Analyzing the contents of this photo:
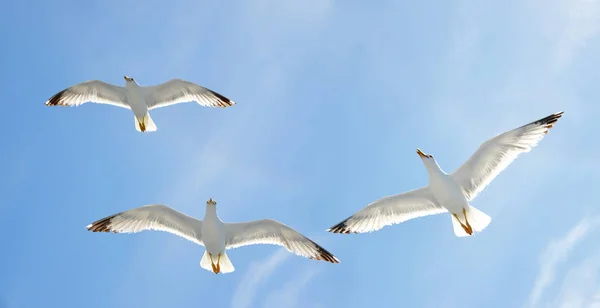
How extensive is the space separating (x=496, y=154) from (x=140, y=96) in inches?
342

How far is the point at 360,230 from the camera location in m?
13.8

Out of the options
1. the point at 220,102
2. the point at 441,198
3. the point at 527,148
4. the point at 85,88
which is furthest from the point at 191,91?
the point at 527,148

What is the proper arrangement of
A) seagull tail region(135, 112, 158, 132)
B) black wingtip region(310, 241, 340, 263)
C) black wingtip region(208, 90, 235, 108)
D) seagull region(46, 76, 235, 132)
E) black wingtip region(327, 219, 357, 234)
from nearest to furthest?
1. black wingtip region(310, 241, 340, 263)
2. black wingtip region(327, 219, 357, 234)
3. black wingtip region(208, 90, 235, 108)
4. seagull region(46, 76, 235, 132)
5. seagull tail region(135, 112, 158, 132)

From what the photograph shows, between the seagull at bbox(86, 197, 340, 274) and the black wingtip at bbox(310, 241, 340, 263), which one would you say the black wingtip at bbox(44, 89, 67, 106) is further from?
the black wingtip at bbox(310, 241, 340, 263)

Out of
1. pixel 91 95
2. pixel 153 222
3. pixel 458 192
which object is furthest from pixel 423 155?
pixel 91 95

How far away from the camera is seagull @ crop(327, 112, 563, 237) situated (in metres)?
12.7

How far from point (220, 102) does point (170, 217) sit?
Answer: 139 inches

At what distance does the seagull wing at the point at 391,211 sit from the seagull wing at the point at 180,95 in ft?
14.7

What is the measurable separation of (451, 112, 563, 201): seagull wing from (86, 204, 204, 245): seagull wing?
555 centimetres

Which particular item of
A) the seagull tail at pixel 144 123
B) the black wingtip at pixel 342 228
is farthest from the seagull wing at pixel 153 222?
the seagull tail at pixel 144 123

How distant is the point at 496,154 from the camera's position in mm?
12969

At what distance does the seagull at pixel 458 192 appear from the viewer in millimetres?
12719

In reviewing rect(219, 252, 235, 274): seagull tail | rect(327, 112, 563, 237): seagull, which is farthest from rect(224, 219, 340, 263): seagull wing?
rect(327, 112, 563, 237): seagull

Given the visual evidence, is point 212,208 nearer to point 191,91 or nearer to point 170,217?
point 170,217
